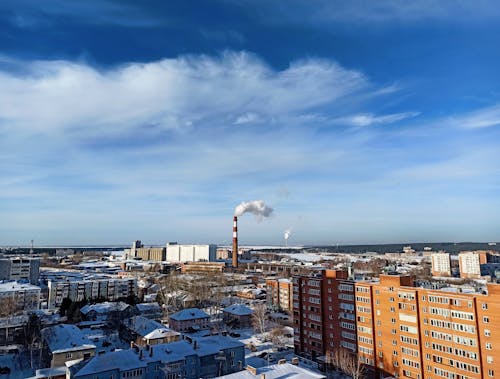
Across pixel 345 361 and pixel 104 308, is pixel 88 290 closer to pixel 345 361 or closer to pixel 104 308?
pixel 104 308

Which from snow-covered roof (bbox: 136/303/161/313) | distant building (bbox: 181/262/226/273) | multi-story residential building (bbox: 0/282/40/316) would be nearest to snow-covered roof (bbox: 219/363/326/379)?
snow-covered roof (bbox: 136/303/161/313)

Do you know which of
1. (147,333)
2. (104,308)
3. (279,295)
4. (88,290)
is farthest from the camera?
(88,290)

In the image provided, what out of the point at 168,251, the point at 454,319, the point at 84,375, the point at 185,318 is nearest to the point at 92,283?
the point at 185,318

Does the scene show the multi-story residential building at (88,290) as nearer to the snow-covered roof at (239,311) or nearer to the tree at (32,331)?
the tree at (32,331)

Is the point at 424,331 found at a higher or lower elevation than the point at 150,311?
higher

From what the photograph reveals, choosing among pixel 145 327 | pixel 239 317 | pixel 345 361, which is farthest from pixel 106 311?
pixel 345 361

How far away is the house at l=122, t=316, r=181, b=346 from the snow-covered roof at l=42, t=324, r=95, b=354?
5.07 metres

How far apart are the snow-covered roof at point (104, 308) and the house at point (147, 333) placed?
8253 millimetres

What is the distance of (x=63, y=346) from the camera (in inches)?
1152

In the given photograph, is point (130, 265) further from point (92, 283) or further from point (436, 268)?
point (436, 268)

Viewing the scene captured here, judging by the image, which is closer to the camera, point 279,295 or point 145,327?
point 145,327

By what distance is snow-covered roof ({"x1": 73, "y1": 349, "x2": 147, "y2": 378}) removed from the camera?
23.8m

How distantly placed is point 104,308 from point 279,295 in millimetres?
27618

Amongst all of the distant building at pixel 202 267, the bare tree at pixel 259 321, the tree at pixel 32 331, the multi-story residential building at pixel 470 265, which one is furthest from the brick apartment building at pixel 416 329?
the multi-story residential building at pixel 470 265
